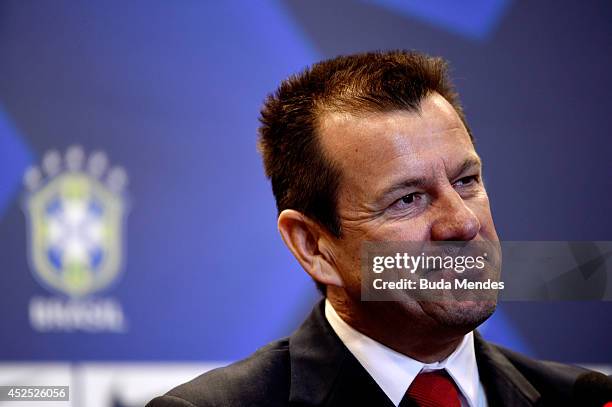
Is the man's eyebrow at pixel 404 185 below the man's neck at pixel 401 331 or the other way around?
the other way around

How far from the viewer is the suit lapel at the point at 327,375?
1.23 m

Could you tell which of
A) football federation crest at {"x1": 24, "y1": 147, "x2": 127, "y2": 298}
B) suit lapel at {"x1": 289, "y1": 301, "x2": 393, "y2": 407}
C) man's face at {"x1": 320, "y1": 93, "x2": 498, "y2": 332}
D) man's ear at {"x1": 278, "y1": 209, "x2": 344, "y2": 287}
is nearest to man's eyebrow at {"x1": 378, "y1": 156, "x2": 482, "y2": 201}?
man's face at {"x1": 320, "y1": 93, "x2": 498, "y2": 332}

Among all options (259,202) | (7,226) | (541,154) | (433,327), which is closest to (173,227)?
(259,202)

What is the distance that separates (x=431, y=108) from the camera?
48.6 inches

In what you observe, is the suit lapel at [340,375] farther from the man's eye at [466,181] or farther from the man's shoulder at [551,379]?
the man's eye at [466,181]

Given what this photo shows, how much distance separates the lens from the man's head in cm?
117

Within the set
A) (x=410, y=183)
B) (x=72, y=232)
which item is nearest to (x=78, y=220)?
(x=72, y=232)

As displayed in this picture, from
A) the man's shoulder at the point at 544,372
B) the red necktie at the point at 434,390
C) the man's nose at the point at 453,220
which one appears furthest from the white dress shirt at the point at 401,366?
the man's nose at the point at 453,220

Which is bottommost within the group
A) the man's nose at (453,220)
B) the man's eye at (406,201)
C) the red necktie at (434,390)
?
the red necktie at (434,390)

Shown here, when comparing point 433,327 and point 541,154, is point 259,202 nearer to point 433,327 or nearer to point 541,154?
point 541,154

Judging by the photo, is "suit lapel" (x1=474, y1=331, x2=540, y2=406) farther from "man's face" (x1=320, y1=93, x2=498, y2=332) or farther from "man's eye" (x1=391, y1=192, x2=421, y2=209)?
"man's eye" (x1=391, y1=192, x2=421, y2=209)

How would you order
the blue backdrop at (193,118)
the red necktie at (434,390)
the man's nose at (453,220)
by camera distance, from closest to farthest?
the man's nose at (453,220) < the red necktie at (434,390) < the blue backdrop at (193,118)

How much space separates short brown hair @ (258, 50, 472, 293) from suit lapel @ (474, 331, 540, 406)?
1.06 feet

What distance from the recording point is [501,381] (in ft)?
4.29
